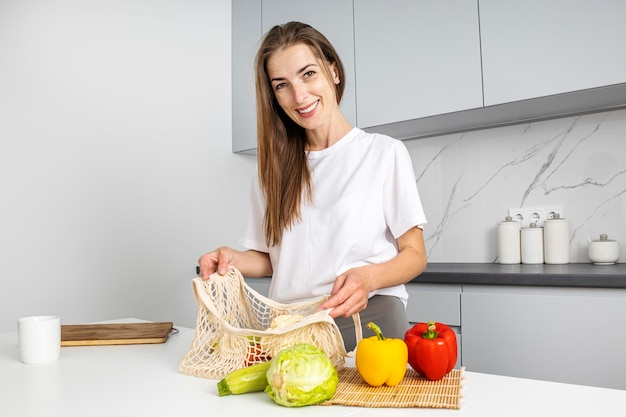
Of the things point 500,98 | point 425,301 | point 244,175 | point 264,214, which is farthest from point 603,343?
point 244,175

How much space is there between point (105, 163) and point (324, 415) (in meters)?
2.14

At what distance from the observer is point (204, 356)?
3.18 ft

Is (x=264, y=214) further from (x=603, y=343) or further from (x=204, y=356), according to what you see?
(x=603, y=343)

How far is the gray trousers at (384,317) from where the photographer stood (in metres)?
1.12

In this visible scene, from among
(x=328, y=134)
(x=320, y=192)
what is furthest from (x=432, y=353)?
(x=328, y=134)

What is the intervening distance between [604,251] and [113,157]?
2146mm

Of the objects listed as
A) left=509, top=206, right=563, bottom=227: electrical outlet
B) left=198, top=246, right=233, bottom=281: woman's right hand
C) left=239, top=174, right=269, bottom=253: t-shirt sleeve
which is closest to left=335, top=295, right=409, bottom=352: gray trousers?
left=198, top=246, right=233, bottom=281: woman's right hand

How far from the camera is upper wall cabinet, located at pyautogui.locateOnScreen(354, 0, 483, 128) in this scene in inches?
86.3

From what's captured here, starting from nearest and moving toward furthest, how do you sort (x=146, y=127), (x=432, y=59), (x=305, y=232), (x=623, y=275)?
(x=305, y=232) → (x=623, y=275) → (x=432, y=59) → (x=146, y=127)

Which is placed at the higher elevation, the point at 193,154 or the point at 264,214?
the point at 193,154

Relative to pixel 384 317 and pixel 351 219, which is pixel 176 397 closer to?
pixel 384 317

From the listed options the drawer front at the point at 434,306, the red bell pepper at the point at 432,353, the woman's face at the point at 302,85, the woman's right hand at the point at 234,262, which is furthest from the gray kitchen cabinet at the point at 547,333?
the red bell pepper at the point at 432,353

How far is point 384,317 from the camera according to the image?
1.16 metres

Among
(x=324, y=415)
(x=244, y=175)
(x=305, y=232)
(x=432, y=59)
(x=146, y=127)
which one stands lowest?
(x=324, y=415)
